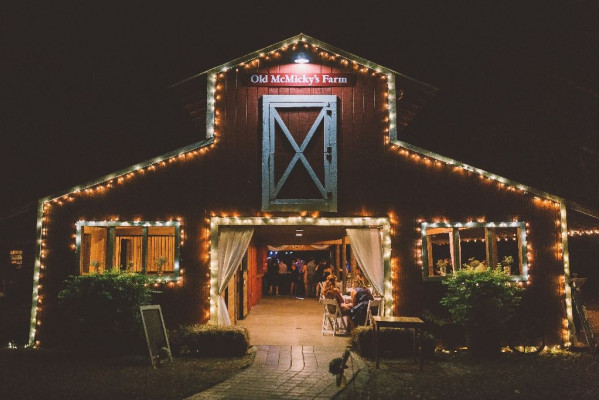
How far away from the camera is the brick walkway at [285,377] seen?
652cm

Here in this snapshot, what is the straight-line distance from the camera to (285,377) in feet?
24.6

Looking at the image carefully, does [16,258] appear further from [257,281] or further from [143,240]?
[143,240]

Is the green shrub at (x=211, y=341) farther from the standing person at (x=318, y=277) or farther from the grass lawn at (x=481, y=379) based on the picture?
the standing person at (x=318, y=277)

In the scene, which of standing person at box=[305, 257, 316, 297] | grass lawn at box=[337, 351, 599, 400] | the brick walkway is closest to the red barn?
grass lawn at box=[337, 351, 599, 400]

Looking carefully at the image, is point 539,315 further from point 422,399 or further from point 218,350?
point 218,350

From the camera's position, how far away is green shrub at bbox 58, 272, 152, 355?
30.3 feet

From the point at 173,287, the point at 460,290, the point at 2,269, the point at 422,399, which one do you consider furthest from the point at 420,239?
the point at 2,269

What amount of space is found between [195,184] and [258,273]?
31.8 ft

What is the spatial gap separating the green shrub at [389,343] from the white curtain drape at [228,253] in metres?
2.97

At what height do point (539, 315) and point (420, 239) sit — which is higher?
point (420, 239)

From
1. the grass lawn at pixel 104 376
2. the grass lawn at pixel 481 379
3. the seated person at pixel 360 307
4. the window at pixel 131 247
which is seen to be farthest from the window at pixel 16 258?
the grass lawn at pixel 481 379

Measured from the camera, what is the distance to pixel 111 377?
762 cm

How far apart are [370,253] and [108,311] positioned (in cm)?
529

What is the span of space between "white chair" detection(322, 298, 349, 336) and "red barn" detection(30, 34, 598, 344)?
1433mm
